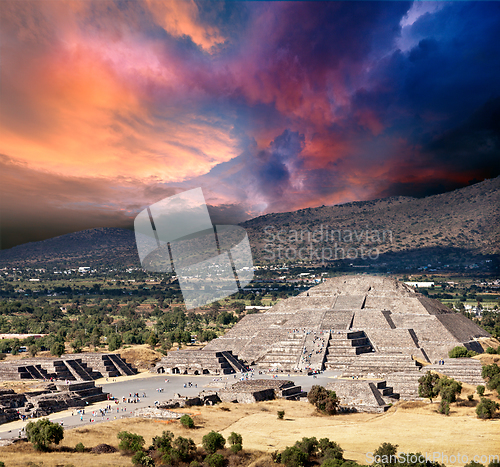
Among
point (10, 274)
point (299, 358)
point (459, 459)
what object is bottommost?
point (459, 459)

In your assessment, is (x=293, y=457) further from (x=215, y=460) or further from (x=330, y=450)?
(x=215, y=460)

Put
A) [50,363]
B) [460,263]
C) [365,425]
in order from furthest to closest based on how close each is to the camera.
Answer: [460,263], [50,363], [365,425]

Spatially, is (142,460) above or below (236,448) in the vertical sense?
above

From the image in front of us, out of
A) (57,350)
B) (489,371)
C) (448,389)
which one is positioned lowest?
(489,371)

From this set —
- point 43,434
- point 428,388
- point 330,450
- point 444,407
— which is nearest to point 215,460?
point 330,450

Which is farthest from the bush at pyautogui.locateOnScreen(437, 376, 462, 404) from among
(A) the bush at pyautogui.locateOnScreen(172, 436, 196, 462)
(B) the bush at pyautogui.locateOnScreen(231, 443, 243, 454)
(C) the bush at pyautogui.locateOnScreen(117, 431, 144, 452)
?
(C) the bush at pyautogui.locateOnScreen(117, 431, 144, 452)

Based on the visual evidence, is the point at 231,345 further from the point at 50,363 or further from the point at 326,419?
the point at 326,419

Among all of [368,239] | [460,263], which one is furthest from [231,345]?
[368,239]

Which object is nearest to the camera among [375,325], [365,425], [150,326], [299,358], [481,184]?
[365,425]
